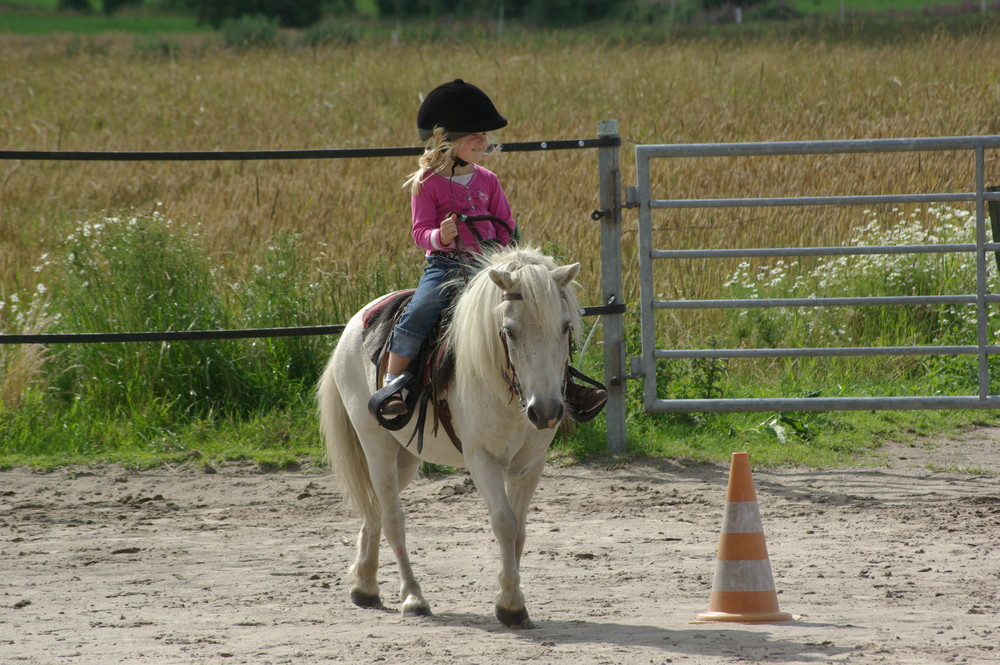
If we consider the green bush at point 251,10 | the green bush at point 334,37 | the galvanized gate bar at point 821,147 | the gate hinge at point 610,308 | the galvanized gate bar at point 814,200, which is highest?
the green bush at point 251,10

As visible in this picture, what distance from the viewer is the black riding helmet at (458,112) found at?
402 centimetres

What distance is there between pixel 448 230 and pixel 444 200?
0.82ft

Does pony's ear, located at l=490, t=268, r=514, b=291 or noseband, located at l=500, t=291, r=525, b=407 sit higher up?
pony's ear, located at l=490, t=268, r=514, b=291

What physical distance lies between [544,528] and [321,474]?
63.1 inches

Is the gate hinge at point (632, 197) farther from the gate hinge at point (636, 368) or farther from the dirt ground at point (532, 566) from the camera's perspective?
the dirt ground at point (532, 566)

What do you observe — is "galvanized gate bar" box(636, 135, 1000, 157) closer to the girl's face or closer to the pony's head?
the girl's face

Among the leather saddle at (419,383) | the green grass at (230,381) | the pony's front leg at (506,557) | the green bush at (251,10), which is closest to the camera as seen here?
the pony's front leg at (506,557)

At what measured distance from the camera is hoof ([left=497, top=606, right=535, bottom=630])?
3.67m

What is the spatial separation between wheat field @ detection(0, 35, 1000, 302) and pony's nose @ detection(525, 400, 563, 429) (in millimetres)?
3465

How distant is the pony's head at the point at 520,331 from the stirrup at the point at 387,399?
9.4 inches

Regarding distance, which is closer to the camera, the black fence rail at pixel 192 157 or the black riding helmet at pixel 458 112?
the black riding helmet at pixel 458 112

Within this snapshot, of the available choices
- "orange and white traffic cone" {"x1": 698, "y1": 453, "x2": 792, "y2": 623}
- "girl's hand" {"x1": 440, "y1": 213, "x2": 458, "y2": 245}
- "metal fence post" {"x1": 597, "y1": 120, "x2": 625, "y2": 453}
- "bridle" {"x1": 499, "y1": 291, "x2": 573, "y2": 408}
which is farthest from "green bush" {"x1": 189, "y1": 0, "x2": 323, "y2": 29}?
"orange and white traffic cone" {"x1": 698, "y1": 453, "x2": 792, "y2": 623}

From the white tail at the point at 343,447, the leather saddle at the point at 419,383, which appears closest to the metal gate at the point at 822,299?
the white tail at the point at 343,447

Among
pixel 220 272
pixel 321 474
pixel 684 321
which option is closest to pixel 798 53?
pixel 684 321
